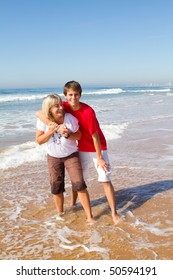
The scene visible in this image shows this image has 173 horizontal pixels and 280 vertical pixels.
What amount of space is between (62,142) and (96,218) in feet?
4.21

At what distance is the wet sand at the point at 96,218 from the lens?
3.69 metres

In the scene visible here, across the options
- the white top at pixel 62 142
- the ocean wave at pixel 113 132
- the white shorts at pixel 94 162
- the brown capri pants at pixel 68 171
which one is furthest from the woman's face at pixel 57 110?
the ocean wave at pixel 113 132

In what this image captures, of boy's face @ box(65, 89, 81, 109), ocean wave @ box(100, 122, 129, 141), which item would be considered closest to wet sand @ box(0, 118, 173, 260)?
boy's face @ box(65, 89, 81, 109)

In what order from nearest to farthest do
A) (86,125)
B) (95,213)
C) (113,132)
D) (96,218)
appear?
(86,125) < (96,218) < (95,213) < (113,132)

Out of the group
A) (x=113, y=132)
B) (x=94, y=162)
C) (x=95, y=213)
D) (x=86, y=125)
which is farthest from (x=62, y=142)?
(x=113, y=132)

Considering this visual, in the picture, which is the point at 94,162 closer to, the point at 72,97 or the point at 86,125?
the point at 86,125

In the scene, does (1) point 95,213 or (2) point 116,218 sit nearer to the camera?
(2) point 116,218

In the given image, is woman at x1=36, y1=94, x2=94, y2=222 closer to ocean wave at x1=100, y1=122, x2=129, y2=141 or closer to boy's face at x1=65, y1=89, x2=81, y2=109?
boy's face at x1=65, y1=89, x2=81, y2=109

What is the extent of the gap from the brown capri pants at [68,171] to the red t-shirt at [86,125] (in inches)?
7.7

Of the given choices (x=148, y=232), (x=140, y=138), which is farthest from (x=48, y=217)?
(x=140, y=138)

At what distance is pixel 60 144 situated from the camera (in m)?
4.28

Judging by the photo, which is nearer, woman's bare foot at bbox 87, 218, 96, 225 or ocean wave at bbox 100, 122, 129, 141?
woman's bare foot at bbox 87, 218, 96, 225

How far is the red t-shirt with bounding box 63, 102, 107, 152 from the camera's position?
13.6 feet
